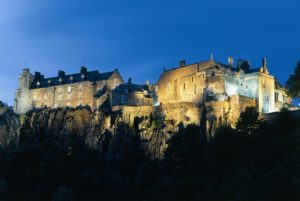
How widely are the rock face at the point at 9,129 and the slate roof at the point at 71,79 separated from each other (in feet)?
25.8

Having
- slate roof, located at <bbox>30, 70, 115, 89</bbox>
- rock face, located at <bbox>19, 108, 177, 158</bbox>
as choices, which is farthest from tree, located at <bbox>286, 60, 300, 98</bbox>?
slate roof, located at <bbox>30, 70, 115, 89</bbox>

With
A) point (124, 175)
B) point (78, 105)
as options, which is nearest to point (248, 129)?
point (124, 175)

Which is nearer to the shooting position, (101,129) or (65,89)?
(101,129)

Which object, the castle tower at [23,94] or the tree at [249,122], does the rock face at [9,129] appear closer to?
the castle tower at [23,94]

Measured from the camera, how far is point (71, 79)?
105 metres

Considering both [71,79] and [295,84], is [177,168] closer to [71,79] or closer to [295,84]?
[295,84]

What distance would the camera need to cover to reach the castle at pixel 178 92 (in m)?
82.5

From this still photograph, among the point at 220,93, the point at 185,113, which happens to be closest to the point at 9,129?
the point at 185,113

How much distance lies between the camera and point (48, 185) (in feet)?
241

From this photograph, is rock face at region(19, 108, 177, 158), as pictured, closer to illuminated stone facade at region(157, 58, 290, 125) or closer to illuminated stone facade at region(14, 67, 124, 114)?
illuminated stone facade at region(157, 58, 290, 125)

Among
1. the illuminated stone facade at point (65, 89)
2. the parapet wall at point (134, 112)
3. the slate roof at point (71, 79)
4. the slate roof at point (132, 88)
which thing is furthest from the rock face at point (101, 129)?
the slate roof at point (71, 79)

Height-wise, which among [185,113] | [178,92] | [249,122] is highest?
[178,92]

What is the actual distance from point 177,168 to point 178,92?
70.6 ft

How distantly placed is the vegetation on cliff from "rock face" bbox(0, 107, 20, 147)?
13534 millimetres
